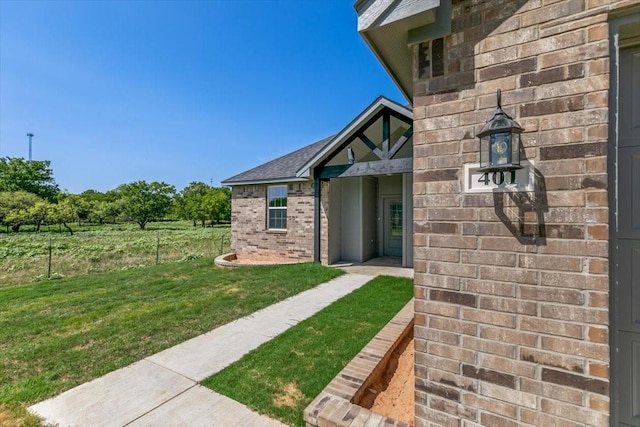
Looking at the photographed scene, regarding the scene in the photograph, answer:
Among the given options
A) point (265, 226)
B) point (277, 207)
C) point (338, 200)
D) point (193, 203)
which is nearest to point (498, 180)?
point (338, 200)

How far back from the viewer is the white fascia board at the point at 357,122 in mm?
7944

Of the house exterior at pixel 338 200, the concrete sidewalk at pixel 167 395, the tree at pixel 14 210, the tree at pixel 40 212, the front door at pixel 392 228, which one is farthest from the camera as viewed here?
the tree at pixel 40 212

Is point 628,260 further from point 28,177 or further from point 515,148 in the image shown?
point 28,177

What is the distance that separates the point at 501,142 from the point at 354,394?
2.34 meters

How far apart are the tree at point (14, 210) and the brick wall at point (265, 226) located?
112 feet

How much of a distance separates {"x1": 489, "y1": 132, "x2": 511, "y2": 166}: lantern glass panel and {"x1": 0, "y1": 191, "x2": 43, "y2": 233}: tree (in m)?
44.4

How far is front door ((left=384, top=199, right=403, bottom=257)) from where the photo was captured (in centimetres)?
1162

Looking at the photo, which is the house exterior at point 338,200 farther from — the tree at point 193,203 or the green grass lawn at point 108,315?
the tree at point 193,203

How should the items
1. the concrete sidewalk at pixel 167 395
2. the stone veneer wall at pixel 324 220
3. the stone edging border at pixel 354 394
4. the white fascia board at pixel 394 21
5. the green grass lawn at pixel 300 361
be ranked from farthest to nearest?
the stone veneer wall at pixel 324 220, the green grass lawn at pixel 300 361, the concrete sidewalk at pixel 167 395, the stone edging border at pixel 354 394, the white fascia board at pixel 394 21

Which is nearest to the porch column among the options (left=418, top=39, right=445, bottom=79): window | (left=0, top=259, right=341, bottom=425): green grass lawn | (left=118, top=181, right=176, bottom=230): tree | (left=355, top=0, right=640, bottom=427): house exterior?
(left=0, top=259, right=341, bottom=425): green grass lawn

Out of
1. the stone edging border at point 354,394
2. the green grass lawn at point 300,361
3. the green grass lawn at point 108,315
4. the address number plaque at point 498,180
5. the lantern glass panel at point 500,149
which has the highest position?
the lantern glass panel at point 500,149

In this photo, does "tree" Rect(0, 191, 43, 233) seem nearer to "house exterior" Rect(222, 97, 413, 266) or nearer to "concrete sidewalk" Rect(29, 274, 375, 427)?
"house exterior" Rect(222, 97, 413, 266)

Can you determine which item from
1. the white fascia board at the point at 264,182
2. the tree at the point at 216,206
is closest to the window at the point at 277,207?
the white fascia board at the point at 264,182

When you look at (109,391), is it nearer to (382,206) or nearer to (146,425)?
(146,425)
